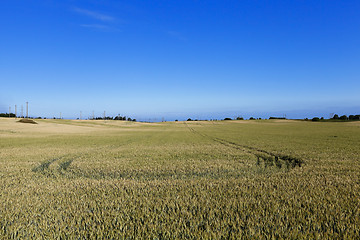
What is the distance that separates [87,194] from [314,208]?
139 inches

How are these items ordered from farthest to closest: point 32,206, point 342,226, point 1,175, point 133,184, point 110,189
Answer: point 1,175 → point 133,184 → point 110,189 → point 32,206 → point 342,226

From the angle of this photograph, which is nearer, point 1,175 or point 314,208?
point 314,208

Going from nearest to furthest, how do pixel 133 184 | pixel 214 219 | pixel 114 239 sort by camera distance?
pixel 114 239, pixel 214 219, pixel 133 184

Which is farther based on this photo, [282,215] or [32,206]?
[32,206]

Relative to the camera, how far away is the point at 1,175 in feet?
18.5

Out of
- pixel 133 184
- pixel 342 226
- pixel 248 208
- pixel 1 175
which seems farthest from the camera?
pixel 1 175

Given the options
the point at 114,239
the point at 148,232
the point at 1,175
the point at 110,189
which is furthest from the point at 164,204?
the point at 1,175

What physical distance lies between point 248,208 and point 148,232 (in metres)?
1.45

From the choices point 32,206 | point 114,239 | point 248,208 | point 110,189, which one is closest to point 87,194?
point 110,189

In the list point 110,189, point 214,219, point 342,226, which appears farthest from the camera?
point 110,189

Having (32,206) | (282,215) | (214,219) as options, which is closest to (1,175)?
(32,206)

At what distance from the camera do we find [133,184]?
15.3 feet

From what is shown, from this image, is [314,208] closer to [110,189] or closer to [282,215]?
[282,215]

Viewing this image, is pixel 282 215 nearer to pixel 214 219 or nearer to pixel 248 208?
pixel 248 208
